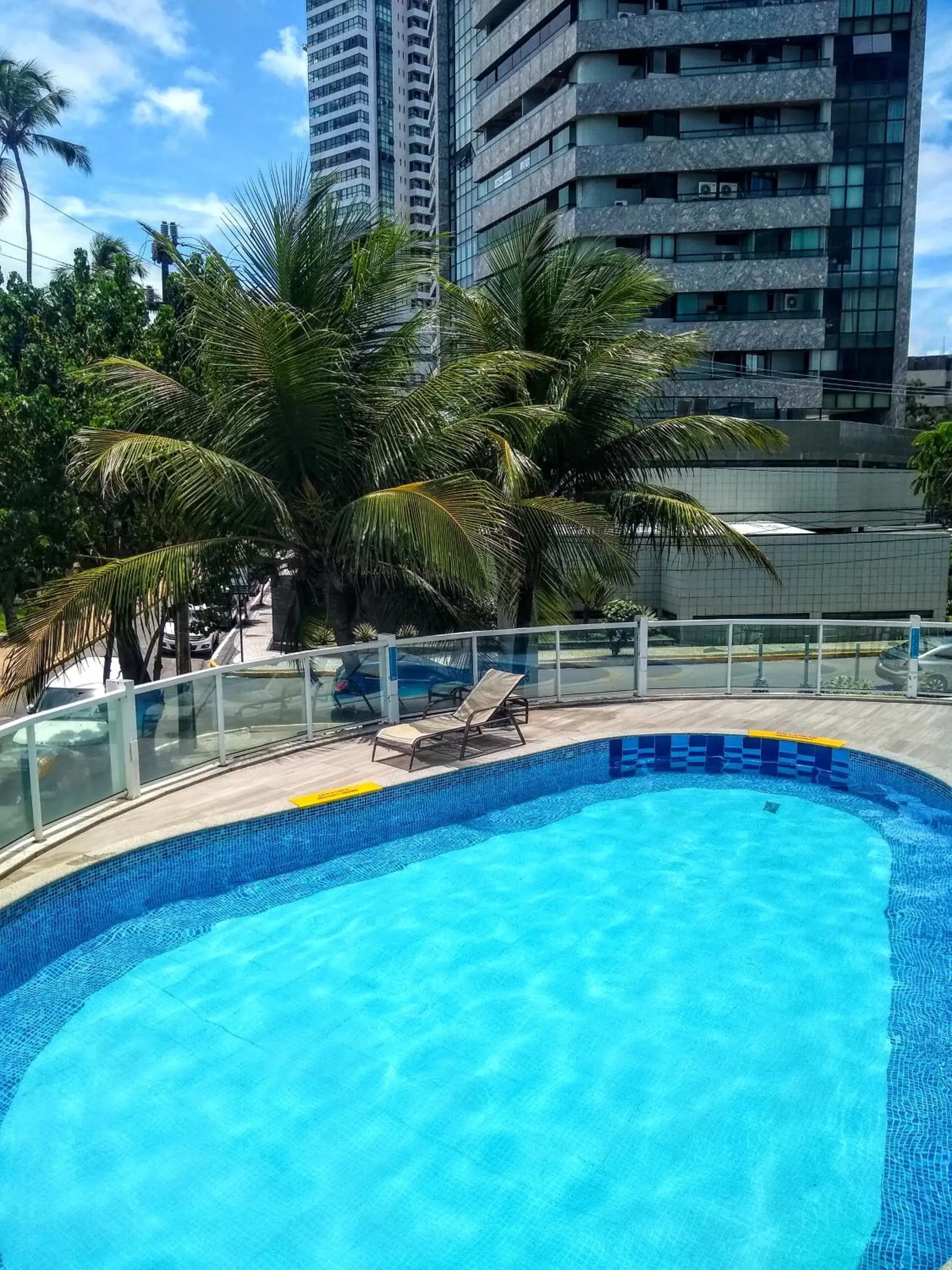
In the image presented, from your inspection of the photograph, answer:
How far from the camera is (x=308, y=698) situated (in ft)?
36.1

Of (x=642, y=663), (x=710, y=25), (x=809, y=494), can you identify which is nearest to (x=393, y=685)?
(x=642, y=663)

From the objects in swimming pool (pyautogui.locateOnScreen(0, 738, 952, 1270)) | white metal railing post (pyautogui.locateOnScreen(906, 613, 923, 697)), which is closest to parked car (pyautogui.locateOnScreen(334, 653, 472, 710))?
swimming pool (pyautogui.locateOnScreen(0, 738, 952, 1270))

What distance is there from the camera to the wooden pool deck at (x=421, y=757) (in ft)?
25.5

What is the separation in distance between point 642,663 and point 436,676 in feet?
11.2

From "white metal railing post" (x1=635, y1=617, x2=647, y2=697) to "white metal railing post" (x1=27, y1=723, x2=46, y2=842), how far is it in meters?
8.50

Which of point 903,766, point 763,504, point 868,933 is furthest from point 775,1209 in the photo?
point 763,504

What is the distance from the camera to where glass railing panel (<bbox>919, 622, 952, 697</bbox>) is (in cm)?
1288

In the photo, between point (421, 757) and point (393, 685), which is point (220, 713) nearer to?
point (421, 757)

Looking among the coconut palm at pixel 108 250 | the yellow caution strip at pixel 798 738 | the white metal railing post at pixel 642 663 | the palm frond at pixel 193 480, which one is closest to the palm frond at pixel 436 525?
the palm frond at pixel 193 480

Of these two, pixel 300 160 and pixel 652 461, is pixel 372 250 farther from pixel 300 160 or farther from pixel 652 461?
pixel 652 461

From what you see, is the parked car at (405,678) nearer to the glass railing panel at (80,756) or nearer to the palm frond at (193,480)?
the palm frond at (193,480)

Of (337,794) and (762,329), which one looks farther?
(762,329)

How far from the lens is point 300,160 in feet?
37.9

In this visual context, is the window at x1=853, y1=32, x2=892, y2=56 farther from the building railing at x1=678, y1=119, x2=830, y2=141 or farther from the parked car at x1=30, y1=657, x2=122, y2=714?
the parked car at x1=30, y1=657, x2=122, y2=714
